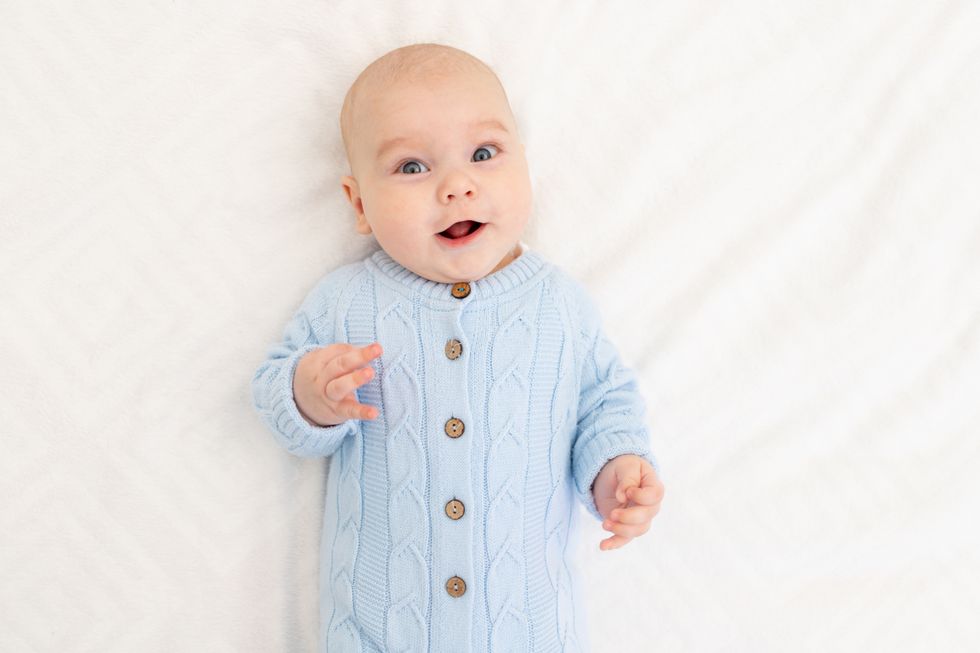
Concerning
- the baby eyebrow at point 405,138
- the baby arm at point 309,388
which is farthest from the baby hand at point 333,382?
the baby eyebrow at point 405,138

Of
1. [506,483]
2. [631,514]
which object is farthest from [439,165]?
[631,514]

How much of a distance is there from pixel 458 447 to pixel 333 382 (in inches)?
9.9

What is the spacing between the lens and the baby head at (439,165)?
60.1 inches

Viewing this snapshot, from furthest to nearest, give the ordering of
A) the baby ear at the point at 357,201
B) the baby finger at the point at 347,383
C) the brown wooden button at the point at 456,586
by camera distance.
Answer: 1. the baby ear at the point at 357,201
2. the brown wooden button at the point at 456,586
3. the baby finger at the point at 347,383

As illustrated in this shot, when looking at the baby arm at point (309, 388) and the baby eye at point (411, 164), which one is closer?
the baby arm at point (309, 388)

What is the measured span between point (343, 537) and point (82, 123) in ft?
2.96

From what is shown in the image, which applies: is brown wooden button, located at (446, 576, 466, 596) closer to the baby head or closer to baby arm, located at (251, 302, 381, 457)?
baby arm, located at (251, 302, 381, 457)

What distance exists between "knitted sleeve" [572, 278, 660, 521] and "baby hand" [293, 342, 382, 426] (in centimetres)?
41

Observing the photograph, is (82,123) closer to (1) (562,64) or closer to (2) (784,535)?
(1) (562,64)

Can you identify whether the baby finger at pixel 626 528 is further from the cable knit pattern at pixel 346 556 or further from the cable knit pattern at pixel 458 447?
the cable knit pattern at pixel 346 556

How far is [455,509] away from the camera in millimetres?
1525

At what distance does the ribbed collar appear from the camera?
1.60 metres

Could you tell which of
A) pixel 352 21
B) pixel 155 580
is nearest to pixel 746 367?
pixel 352 21

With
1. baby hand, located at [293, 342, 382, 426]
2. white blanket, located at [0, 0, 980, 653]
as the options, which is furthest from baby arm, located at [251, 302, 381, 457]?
white blanket, located at [0, 0, 980, 653]
